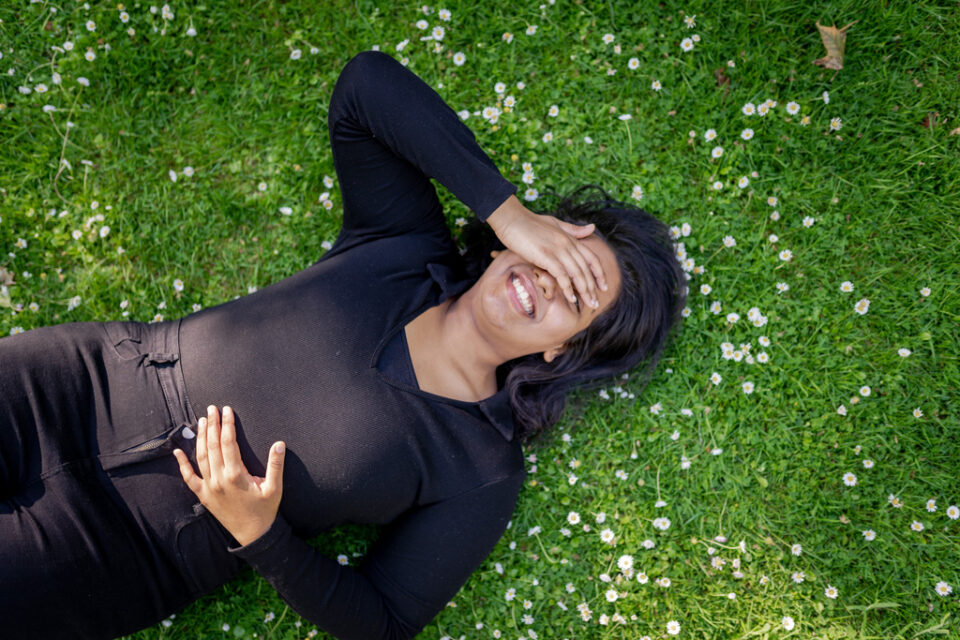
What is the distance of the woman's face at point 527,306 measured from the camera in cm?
288

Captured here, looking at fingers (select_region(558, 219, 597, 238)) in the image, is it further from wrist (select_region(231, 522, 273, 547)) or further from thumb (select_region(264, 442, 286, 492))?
wrist (select_region(231, 522, 273, 547))

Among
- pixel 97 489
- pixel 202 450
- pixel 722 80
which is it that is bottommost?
pixel 722 80

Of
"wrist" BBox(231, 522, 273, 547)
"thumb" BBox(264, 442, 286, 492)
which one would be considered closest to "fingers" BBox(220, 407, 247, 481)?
"thumb" BBox(264, 442, 286, 492)

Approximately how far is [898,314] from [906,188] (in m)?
0.77

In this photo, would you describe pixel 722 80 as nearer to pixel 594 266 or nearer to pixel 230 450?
pixel 594 266

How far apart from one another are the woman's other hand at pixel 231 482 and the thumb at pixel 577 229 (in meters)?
1.71

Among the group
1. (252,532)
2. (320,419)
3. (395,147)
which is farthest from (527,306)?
(252,532)

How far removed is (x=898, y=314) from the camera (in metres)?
3.71

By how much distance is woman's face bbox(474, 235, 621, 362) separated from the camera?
2875 mm

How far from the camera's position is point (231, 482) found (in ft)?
8.78

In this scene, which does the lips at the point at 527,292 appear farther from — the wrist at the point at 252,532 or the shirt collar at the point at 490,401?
the wrist at the point at 252,532

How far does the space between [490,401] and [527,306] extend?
56 cm

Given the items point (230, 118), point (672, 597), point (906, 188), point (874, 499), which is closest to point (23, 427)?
point (230, 118)

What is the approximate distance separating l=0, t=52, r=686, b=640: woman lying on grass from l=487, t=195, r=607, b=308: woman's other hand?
1 centimetres
